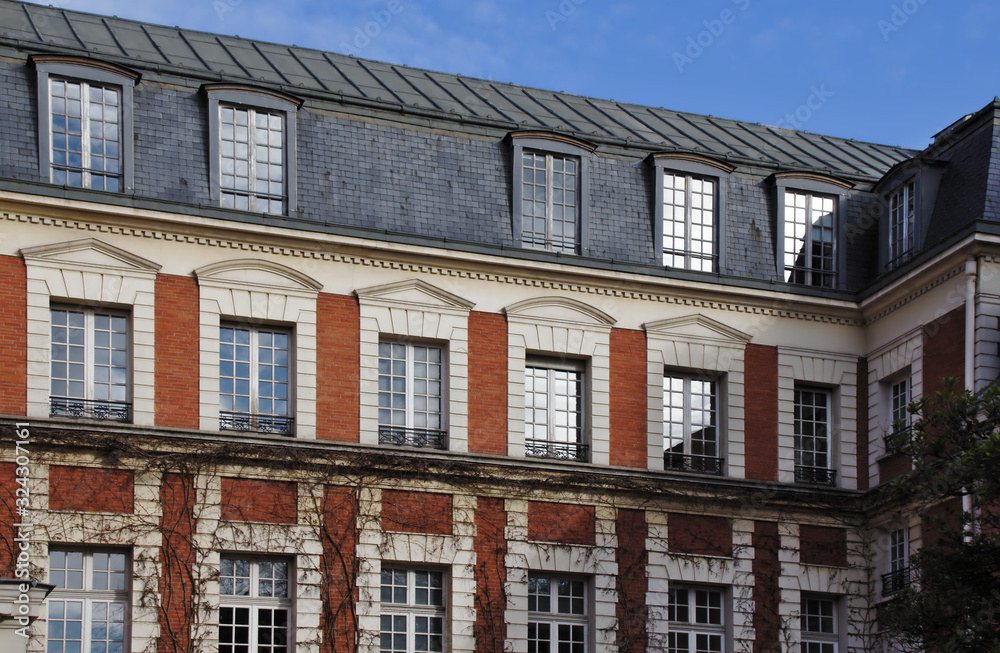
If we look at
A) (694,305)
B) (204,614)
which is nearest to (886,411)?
(694,305)

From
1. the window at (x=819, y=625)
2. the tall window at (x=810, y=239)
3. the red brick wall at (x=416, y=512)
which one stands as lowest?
the window at (x=819, y=625)

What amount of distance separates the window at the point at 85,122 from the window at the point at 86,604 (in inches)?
231

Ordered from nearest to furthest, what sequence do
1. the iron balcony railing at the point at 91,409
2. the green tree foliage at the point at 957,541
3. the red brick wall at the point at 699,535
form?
the green tree foliage at the point at 957,541
the iron balcony railing at the point at 91,409
the red brick wall at the point at 699,535

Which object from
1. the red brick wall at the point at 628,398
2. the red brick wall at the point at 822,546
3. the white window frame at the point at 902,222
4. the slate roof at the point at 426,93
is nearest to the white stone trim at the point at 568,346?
the red brick wall at the point at 628,398

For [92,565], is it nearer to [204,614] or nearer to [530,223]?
[204,614]

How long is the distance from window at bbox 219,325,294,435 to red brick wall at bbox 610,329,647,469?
5.61 m

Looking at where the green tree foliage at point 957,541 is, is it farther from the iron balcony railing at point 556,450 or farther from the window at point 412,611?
the window at point 412,611

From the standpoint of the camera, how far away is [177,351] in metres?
25.3

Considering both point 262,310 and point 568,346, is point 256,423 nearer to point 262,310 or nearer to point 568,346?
point 262,310

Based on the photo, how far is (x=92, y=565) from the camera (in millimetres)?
24109

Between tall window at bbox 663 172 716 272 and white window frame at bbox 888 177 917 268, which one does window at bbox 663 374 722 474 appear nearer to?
tall window at bbox 663 172 716 272

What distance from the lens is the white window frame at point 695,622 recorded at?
2712 centimetres

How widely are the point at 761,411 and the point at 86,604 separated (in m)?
12.0

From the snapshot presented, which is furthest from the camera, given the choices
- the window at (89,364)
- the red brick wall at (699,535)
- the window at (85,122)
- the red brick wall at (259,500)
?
the red brick wall at (699,535)
